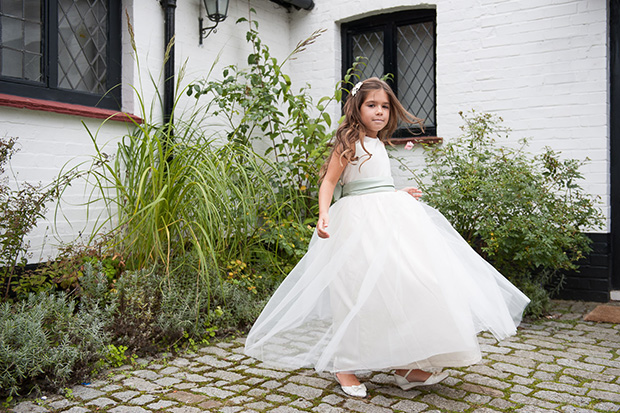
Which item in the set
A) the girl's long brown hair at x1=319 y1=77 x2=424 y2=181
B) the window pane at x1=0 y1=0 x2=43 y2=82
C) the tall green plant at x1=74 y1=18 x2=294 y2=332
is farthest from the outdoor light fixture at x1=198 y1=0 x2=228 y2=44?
the girl's long brown hair at x1=319 y1=77 x2=424 y2=181

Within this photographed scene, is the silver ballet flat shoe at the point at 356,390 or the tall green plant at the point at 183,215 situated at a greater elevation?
the tall green plant at the point at 183,215

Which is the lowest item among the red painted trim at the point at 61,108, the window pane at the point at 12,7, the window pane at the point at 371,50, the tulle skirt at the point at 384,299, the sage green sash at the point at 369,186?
the tulle skirt at the point at 384,299

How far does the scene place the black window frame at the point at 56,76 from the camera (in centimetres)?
394

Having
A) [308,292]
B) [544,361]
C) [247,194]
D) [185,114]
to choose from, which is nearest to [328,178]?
[308,292]

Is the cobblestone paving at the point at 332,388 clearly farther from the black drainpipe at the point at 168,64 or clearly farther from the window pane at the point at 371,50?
the window pane at the point at 371,50

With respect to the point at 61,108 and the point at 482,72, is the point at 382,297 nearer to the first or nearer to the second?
the point at 61,108

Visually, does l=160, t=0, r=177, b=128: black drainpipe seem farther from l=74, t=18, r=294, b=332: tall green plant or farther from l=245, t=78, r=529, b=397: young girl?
l=245, t=78, r=529, b=397: young girl

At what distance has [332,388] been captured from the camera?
Result: 2.72 meters

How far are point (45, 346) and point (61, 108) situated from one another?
192 centimetres

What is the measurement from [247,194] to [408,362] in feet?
6.56

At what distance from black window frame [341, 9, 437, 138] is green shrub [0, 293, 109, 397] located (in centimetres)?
384

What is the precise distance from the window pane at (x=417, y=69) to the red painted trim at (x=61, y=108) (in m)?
2.85

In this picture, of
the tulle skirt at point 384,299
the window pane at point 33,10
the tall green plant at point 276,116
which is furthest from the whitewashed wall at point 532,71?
the window pane at point 33,10

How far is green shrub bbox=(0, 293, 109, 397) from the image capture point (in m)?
2.54
